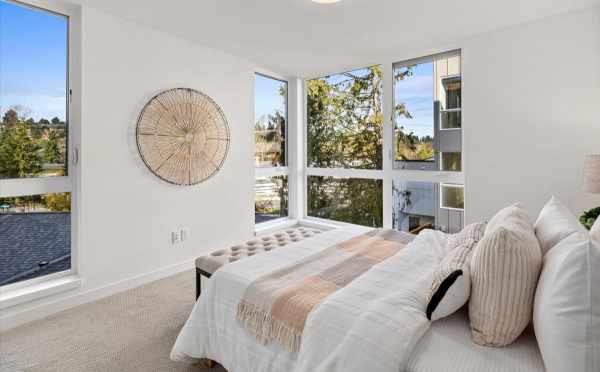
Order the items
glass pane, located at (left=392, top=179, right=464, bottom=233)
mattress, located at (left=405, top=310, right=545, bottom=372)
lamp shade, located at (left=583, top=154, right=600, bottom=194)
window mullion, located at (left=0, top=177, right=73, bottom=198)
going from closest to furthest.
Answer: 1. mattress, located at (left=405, top=310, right=545, bottom=372)
2. lamp shade, located at (left=583, top=154, right=600, bottom=194)
3. window mullion, located at (left=0, top=177, right=73, bottom=198)
4. glass pane, located at (left=392, top=179, right=464, bottom=233)

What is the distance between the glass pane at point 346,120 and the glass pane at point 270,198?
0.58 m

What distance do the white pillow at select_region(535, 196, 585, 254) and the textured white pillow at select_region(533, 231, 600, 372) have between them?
34 cm

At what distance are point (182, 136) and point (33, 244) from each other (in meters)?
1.51

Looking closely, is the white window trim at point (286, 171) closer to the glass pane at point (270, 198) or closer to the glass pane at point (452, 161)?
the glass pane at point (270, 198)

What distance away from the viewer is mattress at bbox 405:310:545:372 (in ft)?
3.48

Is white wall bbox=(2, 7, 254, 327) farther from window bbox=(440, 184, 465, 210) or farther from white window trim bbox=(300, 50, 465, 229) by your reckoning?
window bbox=(440, 184, 465, 210)

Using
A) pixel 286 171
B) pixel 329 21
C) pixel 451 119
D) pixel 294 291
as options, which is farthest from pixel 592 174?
pixel 286 171

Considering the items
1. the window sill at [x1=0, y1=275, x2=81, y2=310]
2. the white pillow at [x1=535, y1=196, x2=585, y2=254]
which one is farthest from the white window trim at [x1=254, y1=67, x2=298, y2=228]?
the white pillow at [x1=535, y1=196, x2=585, y2=254]

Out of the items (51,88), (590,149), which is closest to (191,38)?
(51,88)

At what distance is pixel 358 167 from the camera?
4520 mm

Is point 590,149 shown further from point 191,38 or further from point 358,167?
point 191,38

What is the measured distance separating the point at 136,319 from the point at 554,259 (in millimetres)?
2542

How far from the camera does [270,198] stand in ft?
15.8

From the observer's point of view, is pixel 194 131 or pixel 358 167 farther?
pixel 358 167
